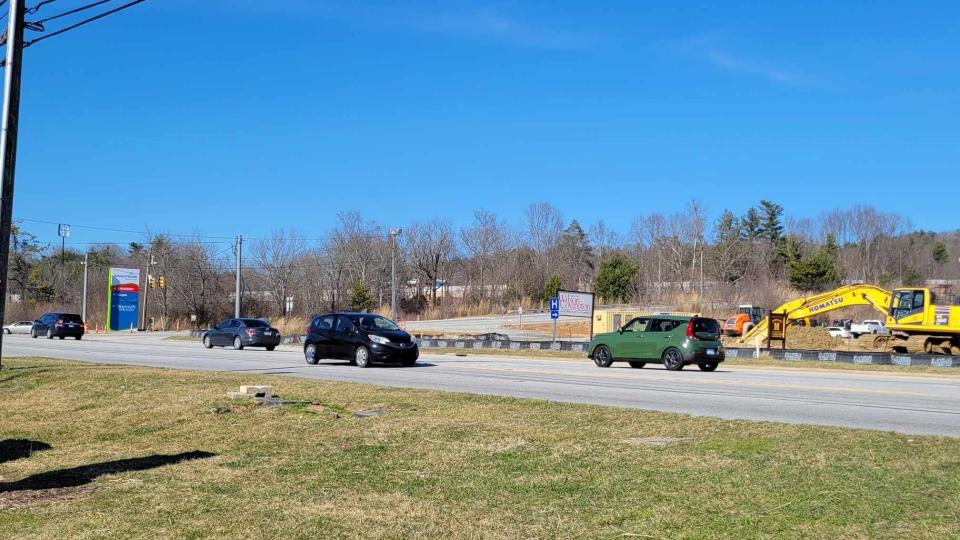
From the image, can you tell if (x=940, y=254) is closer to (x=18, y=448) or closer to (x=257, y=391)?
A: (x=257, y=391)

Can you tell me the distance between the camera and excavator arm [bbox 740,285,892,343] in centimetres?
3894

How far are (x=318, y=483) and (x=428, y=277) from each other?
103 m

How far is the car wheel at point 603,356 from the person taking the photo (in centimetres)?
2728

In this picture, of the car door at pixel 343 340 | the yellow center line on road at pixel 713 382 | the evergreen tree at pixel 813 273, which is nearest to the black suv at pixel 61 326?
the car door at pixel 343 340

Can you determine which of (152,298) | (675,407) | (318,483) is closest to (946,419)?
(675,407)

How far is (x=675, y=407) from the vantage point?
14359 mm

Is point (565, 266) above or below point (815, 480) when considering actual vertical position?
above

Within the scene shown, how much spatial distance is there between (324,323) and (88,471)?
59.9ft

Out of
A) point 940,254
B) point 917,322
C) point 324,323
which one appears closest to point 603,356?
point 324,323

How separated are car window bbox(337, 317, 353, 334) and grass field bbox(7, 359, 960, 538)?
12.6 m

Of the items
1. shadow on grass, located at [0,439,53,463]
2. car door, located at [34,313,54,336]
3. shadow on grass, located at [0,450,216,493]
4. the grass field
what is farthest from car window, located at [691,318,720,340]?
car door, located at [34,313,54,336]

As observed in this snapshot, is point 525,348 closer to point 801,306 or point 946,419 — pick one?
point 801,306

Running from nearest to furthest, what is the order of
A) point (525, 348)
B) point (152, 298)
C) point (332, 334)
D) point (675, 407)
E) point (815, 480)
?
point (815, 480) < point (675, 407) < point (332, 334) < point (525, 348) < point (152, 298)

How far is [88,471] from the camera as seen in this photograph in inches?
360
